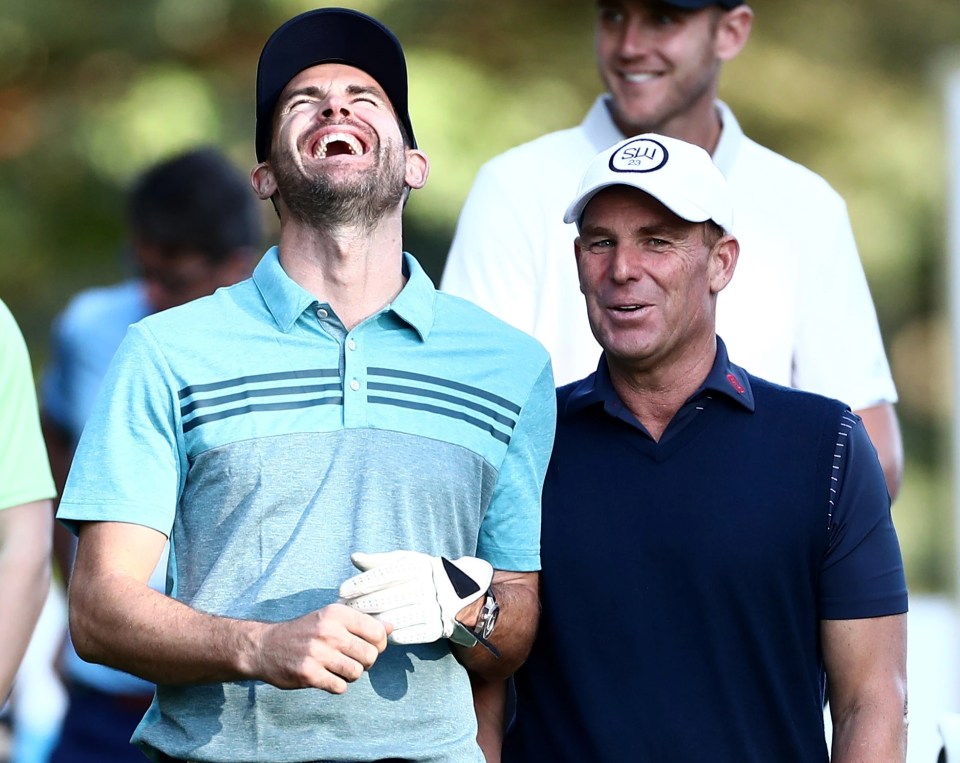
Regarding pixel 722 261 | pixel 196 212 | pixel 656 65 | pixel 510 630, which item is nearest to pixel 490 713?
pixel 510 630

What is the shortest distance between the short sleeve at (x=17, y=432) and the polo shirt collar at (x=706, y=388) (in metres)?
1.09

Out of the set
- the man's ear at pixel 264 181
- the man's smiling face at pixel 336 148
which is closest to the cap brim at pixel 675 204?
the man's smiling face at pixel 336 148

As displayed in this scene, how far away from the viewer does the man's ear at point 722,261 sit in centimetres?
357

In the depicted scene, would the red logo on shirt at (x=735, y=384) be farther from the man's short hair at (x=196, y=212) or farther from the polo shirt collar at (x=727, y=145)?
the man's short hair at (x=196, y=212)

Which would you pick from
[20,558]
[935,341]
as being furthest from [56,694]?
[935,341]

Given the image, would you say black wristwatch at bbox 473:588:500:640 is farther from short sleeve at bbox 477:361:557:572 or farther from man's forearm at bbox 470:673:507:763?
man's forearm at bbox 470:673:507:763

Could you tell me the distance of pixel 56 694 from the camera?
620cm

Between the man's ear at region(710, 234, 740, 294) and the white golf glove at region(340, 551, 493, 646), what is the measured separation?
2.87 ft

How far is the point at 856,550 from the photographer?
337 centimetres

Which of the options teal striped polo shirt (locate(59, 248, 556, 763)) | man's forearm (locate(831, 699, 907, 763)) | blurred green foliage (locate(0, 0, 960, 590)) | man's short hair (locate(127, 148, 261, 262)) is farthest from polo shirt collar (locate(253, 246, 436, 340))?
blurred green foliage (locate(0, 0, 960, 590))

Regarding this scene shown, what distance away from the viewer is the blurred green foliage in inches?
452

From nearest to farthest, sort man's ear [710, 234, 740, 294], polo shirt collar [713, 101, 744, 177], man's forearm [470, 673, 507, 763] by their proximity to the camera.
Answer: man's forearm [470, 673, 507, 763]
man's ear [710, 234, 740, 294]
polo shirt collar [713, 101, 744, 177]

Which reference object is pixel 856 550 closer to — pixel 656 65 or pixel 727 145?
pixel 727 145

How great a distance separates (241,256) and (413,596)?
108 inches
